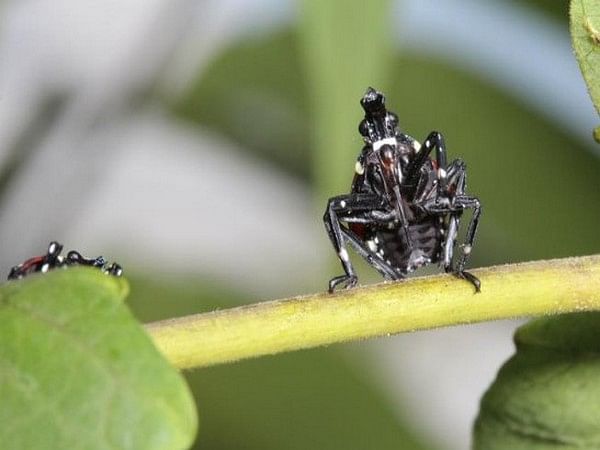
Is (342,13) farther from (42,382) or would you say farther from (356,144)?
(42,382)

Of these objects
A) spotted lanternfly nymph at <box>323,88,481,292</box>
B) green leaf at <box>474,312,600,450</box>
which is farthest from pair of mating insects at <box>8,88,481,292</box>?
green leaf at <box>474,312,600,450</box>

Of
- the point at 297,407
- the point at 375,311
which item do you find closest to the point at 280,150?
the point at 297,407

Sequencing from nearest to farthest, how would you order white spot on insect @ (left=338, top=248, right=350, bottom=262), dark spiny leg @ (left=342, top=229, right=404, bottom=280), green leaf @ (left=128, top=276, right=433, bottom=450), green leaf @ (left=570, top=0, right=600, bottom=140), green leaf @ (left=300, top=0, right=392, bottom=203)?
green leaf @ (left=570, top=0, right=600, bottom=140), white spot on insect @ (left=338, top=248, right=350, bottom=262), dark spiny leg @ (left=342, top=229, right=404, bottom=280), green leaf @ (left=300, top=0, right=392, bottom=203), green leaf @ (left=128, top=276, right=433, bottom=450)

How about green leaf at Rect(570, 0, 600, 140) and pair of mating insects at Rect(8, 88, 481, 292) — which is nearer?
green leaf at Rect(570, 0, 600, 140)

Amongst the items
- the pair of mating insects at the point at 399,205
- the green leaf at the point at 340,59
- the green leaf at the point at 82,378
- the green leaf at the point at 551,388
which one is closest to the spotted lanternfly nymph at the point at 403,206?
the pair of mating insects at the point at 399,205

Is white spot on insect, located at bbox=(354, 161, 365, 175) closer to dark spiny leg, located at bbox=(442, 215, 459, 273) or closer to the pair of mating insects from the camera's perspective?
the pair of mating insects

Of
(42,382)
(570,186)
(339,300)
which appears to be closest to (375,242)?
(339,300)
